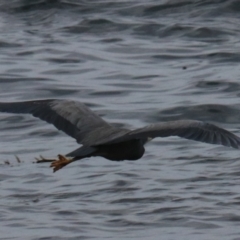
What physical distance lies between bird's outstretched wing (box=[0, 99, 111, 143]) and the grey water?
0.71 meters

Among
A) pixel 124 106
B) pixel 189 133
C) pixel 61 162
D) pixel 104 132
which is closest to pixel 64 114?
pixel 61 162

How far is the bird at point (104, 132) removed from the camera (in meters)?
6.93

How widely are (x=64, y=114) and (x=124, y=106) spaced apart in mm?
3661

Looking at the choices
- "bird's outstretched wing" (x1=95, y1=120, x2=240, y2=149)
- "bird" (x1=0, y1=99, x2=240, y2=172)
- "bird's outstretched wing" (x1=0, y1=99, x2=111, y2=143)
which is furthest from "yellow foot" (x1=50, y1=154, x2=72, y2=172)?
"bird's outstretched wing" (x1=95, y1=120, x2=240, y2=149)

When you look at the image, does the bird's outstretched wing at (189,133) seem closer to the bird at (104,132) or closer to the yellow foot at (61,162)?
the bird at (104,132)

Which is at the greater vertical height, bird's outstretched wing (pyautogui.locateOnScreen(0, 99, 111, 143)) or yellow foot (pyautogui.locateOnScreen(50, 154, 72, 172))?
bird's outstretched wing (pyautogui.locateOnScreen(0, 99, 111, 143))

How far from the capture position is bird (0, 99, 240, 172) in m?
6.93

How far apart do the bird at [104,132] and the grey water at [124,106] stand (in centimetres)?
64

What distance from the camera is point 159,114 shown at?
445 inches

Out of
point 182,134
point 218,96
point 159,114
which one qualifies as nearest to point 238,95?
point 218,96

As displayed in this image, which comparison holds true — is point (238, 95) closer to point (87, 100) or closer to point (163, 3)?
point (87, 100)

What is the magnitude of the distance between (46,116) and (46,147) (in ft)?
7.70

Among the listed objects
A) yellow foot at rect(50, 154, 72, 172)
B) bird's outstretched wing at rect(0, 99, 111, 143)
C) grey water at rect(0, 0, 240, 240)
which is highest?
bird's outstretched wing at rect(0, 99, 111, 143)

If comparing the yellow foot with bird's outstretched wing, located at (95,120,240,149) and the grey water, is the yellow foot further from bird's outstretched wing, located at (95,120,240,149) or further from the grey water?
bird's outstretched wing, located at (95,120,240,149)
